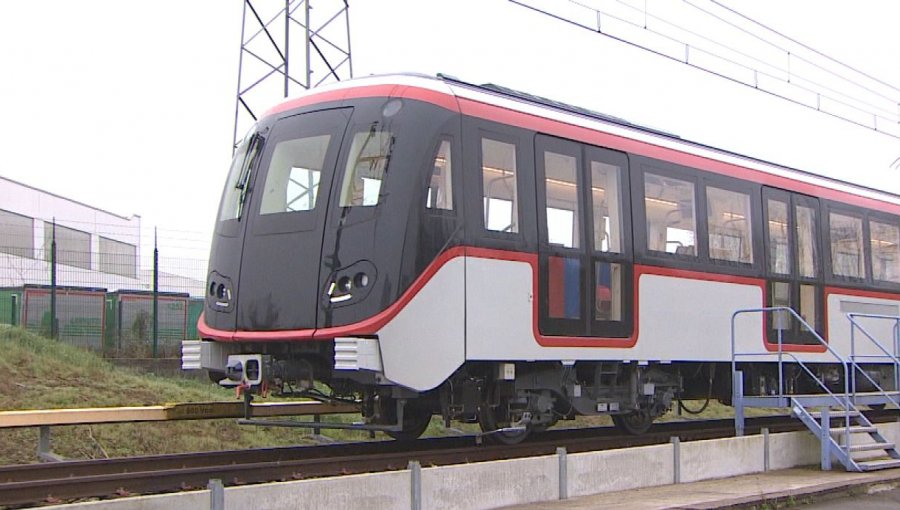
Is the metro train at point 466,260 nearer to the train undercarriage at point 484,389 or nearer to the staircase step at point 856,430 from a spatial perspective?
the train undercarriage at point 484,389

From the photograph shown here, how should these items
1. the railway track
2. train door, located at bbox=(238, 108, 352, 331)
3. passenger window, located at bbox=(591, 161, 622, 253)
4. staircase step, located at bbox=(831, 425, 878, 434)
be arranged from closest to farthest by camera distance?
1. the railway track
2. train door, located at bbox=(238, 108, 352, 331)
3. passenger window, located at bbox=(591, 161, 622, 253)
4. staircase step, located at bbox=(831, 425, 878, 434)

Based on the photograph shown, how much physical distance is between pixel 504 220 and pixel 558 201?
865mm

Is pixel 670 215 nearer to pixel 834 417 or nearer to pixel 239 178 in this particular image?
pixel 834 417

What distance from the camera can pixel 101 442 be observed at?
39.0ft

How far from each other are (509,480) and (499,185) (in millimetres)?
3073

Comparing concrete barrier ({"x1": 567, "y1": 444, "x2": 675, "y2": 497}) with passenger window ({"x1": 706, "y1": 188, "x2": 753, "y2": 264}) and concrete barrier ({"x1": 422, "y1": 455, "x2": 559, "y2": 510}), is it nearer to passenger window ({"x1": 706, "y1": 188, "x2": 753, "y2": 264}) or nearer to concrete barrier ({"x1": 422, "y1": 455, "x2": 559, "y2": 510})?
concrete barrier ({"x1": 422, "y1": 455, "x2": 559, "y2": 510})

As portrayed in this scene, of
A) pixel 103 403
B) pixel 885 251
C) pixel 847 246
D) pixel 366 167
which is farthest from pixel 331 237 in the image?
pixel 885 251

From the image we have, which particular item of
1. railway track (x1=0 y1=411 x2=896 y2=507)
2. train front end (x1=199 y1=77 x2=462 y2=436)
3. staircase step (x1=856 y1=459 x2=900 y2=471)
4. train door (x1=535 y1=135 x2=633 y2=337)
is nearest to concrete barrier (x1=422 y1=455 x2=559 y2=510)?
train front end (x1=199 y1=77 x2=462 y2=436)

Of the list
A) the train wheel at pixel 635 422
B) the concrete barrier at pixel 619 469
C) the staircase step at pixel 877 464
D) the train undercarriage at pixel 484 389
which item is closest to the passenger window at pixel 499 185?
the train undercarriage at pixel 484 389

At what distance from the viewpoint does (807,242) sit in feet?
46.7

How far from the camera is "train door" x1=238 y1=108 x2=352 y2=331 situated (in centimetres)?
941

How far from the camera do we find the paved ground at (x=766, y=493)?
26.4ft

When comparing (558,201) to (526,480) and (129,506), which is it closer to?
(526,480)

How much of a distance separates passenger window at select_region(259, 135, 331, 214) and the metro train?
22 millimetres
